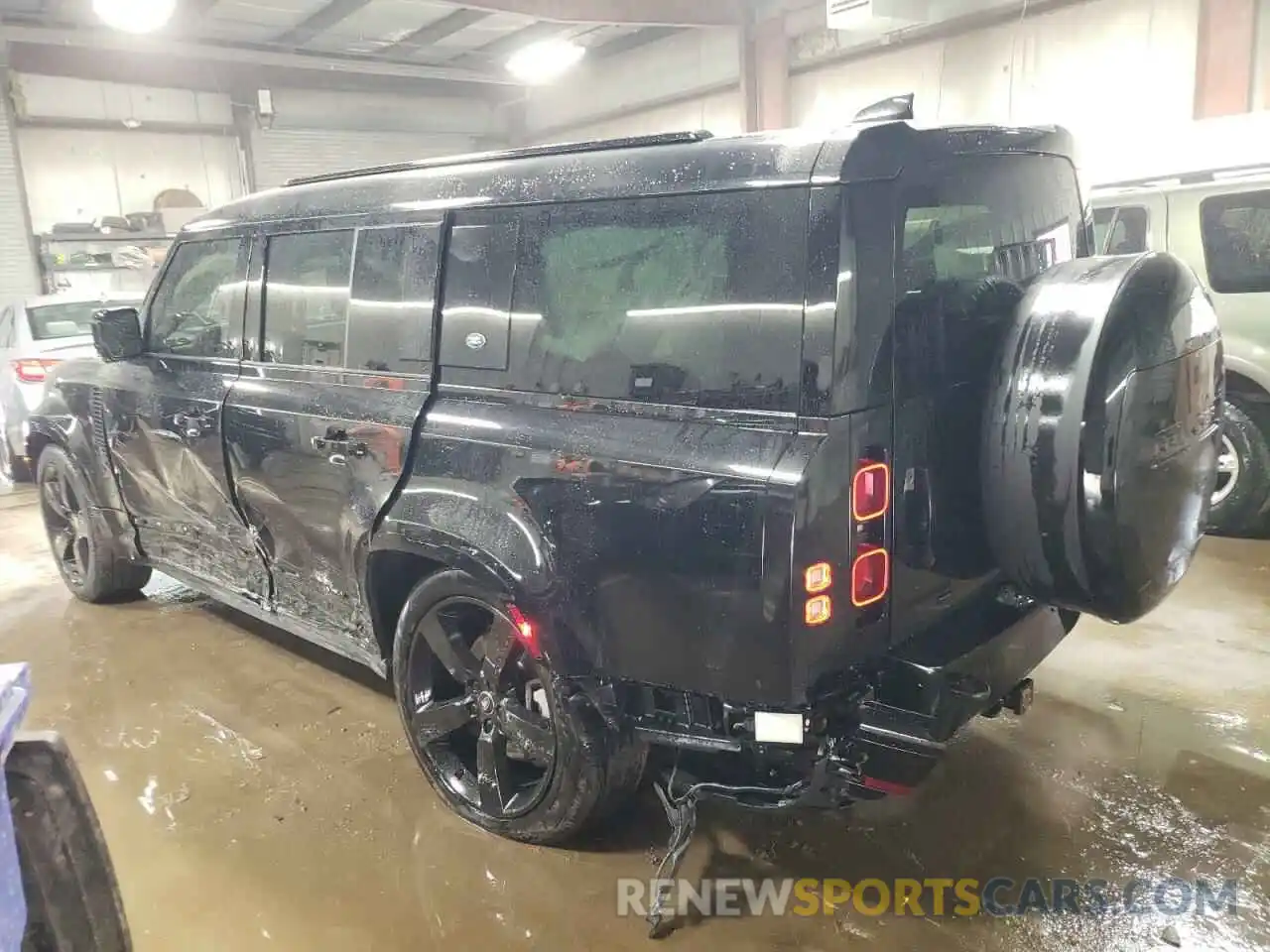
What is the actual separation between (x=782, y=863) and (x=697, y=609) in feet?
3.24

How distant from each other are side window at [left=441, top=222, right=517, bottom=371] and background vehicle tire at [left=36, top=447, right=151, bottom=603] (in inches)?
111

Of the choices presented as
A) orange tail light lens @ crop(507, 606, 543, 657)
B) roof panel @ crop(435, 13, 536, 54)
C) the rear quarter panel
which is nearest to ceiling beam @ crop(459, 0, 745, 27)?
roof panel @ crop(435, 13, 536, 54)

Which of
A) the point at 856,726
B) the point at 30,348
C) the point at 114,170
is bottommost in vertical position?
the point at 856,726

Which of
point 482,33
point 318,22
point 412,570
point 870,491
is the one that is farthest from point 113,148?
point 870,491

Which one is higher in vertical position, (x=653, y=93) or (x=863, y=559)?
(x=653, y=93)

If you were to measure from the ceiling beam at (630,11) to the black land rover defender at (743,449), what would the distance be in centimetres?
700

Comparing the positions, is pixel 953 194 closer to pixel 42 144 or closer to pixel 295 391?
pixel 295 391

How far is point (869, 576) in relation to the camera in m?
2.00

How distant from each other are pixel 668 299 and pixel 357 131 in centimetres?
1263

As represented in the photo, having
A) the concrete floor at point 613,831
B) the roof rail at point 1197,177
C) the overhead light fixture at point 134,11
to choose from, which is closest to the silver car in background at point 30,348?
the overhead light fixture at point 134,11

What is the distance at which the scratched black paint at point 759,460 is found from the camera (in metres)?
1.89

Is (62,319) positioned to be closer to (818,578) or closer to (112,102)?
(112,102)

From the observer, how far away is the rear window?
203 cm

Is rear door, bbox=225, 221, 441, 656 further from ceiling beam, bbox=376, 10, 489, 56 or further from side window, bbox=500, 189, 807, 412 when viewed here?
ceiling beam, bbox=376, 10, 489, 56
